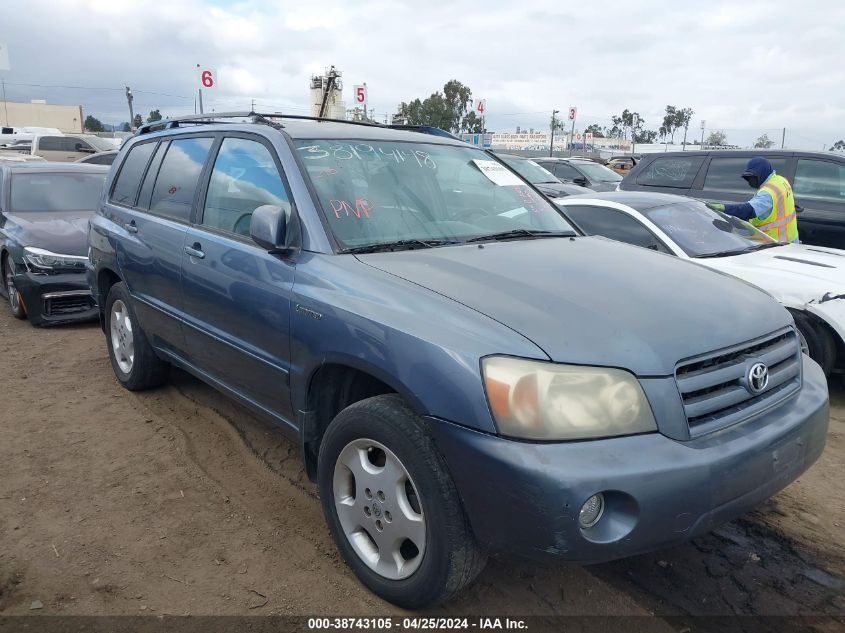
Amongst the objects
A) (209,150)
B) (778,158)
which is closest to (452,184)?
(209,150)

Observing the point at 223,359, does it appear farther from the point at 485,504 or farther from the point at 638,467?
the point at 638,467

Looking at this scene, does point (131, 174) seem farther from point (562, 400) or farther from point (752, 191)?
point (752, 191)

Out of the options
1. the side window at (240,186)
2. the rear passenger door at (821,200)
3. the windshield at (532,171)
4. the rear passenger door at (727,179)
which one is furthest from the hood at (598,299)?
the windshield at (532,171)

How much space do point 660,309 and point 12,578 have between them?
9.05 ft

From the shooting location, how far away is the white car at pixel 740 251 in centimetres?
461

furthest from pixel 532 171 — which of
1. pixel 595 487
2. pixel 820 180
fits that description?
pixel 595 487

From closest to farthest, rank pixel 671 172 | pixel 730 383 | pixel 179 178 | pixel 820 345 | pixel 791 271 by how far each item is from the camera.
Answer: pixel 730 383 → pixel 179 178 → pixel 820 345 → pixel 791 271 → pixel 671 172

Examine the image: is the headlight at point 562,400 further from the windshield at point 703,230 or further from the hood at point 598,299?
the windshield at point 703,230

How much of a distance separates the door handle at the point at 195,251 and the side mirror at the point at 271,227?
0.72 m

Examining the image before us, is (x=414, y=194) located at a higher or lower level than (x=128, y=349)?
higher

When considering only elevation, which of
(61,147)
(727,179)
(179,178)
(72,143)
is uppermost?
(72,143)

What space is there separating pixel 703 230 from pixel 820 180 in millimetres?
3130

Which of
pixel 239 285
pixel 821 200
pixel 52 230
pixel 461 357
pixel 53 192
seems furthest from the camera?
pixel 821 200

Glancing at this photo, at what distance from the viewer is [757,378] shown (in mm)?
2422
